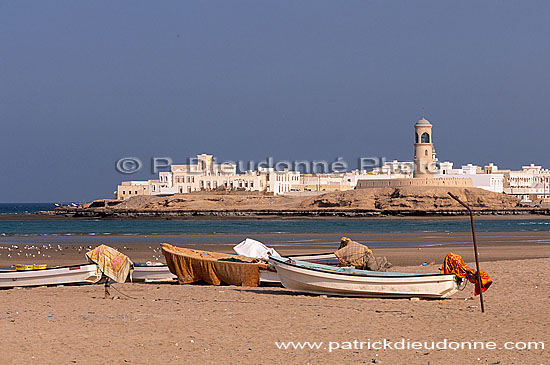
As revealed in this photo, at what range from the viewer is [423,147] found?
112188 mm

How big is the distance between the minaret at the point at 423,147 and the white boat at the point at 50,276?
96372mm

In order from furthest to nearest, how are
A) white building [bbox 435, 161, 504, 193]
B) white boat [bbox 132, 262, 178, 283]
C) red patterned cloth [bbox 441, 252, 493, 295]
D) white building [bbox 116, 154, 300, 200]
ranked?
white building [bbox 116, 154, 300, 200], white building [bbox 435, 161, 504, 193], white boat [bbox 132, 262, 178, 283], red patterned cloth [bbox 441, 252, 493, 295]

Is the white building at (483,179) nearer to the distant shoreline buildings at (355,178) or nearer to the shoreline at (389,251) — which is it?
the distant shoreline buildings at (355,178)

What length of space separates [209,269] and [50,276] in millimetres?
3548

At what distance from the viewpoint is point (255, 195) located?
120 metres

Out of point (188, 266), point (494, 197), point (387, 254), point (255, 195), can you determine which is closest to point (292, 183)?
point (255, 195)

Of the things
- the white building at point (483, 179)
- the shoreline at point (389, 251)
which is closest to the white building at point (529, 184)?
the white building at point (483, 179)

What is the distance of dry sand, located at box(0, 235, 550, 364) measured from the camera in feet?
33.7

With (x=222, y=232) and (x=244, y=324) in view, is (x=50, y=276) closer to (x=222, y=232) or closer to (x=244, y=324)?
(x=244, y=324)

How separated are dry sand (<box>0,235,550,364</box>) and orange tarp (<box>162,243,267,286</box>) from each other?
1.21 ft

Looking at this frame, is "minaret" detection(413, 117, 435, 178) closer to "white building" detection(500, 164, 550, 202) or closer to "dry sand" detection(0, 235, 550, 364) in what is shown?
"white building" detection(500, 164, 550, 202)

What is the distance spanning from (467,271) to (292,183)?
5013 inches

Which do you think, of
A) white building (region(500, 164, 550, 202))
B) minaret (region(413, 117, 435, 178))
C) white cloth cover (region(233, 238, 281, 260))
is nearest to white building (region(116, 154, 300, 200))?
minaret (region(413, 117, 435, 178))

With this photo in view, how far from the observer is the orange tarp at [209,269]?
18031mm
